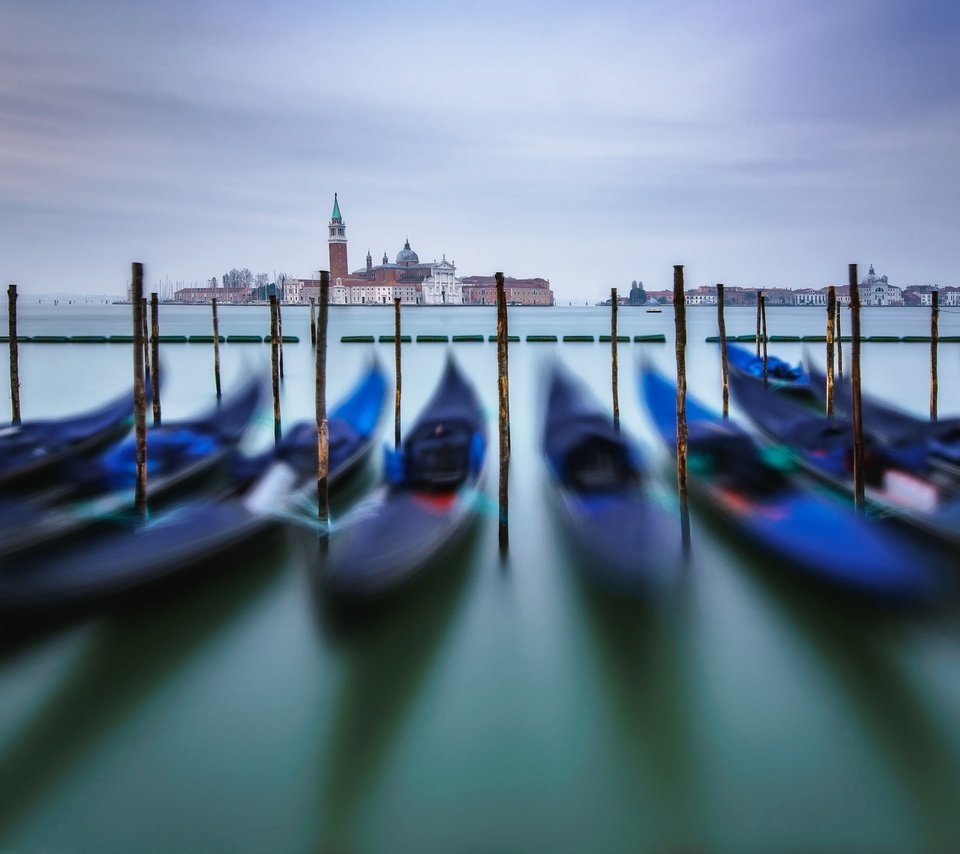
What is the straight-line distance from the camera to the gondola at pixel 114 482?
12.8 feet

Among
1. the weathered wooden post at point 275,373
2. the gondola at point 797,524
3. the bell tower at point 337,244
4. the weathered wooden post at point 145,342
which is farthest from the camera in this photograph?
the bell tower at point 337,244

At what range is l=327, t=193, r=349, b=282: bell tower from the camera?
77.8 metres

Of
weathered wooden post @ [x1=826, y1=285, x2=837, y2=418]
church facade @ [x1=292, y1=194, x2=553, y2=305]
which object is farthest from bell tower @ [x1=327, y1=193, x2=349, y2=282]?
weathered wooden post @ [x1=826, y1=285, x2=837, y2=418]

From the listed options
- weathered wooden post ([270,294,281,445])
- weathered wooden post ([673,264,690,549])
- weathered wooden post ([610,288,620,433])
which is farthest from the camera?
weathered wooden post ([610,288,620,433])

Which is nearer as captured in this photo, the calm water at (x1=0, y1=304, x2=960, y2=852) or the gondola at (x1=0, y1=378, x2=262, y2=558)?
the calm water at (x1=0, y1=304, x2=960, y2=852)

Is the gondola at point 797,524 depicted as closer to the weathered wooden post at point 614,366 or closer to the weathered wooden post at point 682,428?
the weathered wooden post at point 682,428

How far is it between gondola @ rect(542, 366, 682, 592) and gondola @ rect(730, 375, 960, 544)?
1.23 m

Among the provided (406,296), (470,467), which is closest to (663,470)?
(470,467)

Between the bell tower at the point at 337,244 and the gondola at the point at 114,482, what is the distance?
74.9 metres

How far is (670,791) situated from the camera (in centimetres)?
255

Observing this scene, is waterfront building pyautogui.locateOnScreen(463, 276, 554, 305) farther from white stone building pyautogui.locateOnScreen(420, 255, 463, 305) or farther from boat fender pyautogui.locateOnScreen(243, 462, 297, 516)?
boat fender pyautogui.locateOnScreen(243, 462, 297, 516)

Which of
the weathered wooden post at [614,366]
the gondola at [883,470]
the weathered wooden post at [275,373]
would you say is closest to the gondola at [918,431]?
the gondola at [883,470]

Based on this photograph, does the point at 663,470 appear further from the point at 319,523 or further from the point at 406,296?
the point at 406,296

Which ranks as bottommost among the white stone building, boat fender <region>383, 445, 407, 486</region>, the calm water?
the calm water
